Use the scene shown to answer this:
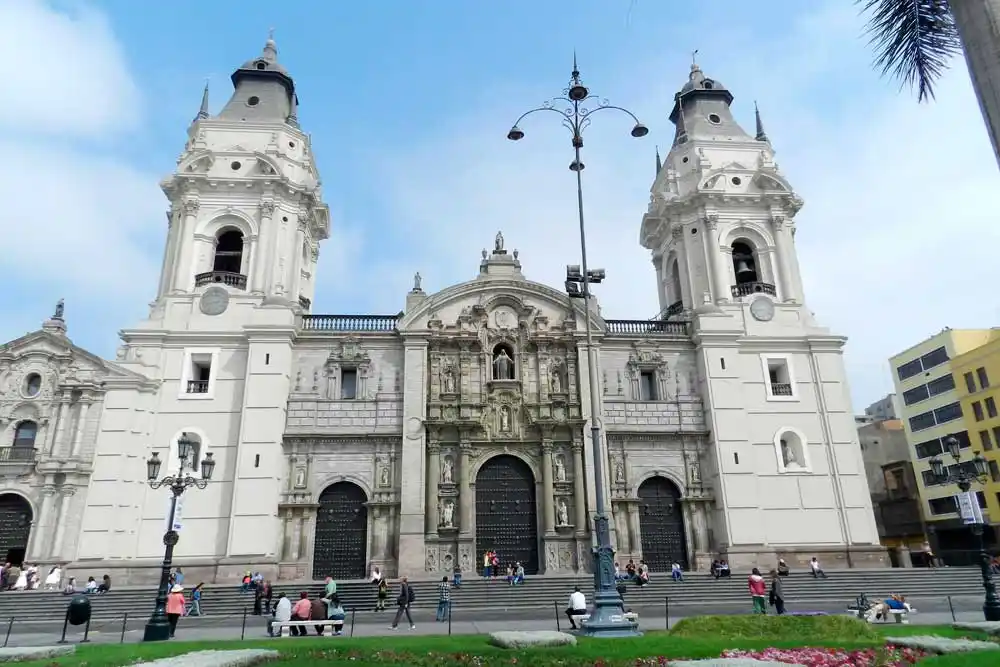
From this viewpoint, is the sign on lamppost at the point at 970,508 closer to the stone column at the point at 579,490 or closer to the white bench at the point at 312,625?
the stone column at the point at 579,490

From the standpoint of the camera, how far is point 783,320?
33719 mm

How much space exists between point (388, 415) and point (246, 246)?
11.0 meters

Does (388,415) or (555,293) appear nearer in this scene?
(388,415)

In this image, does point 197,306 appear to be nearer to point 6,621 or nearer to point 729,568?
point 6,621

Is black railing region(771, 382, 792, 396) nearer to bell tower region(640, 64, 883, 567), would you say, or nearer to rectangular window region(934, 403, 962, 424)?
bell tower region(640, 64, 883, 567)

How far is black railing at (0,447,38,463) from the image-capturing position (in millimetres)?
27500

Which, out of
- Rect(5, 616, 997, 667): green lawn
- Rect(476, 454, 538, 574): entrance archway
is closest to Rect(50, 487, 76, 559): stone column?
Rect(5, 616, 997, 667): green lawn

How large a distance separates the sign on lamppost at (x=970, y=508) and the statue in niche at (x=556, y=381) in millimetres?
15575

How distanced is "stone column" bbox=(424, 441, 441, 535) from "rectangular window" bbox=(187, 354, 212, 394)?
1012 centimetres

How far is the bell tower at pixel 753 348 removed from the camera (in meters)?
29.9

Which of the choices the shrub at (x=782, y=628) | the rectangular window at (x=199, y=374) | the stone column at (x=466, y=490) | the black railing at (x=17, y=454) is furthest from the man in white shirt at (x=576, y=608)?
the black railing at (x=17, y=454)

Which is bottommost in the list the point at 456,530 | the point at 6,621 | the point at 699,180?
the point at 6,621

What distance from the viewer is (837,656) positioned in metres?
10.4

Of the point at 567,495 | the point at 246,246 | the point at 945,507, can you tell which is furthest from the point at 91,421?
the point at 945,507
